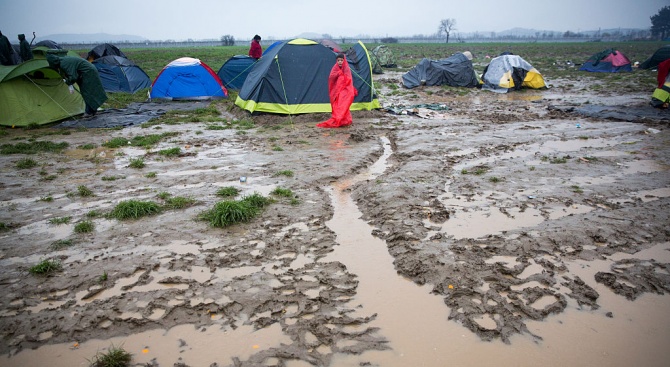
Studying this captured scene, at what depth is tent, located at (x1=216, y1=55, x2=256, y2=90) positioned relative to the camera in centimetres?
1617

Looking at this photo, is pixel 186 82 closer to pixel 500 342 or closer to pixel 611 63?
pixel 500 342

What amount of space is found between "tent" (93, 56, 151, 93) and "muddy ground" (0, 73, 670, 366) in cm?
803

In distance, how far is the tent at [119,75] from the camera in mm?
15844

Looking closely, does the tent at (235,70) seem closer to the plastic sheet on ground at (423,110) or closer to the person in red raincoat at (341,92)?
the plastic sheet on ground at (423,110)

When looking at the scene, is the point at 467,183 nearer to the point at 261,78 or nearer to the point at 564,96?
the point at 261,78

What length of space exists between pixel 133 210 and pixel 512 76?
18176mm

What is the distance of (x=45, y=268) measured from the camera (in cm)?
397

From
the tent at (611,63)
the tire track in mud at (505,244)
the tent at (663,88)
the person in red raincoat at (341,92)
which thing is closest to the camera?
the tire track in mud at (505,244)

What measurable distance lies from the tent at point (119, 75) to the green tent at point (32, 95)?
18.2 feet

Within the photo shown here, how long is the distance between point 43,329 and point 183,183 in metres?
3.44

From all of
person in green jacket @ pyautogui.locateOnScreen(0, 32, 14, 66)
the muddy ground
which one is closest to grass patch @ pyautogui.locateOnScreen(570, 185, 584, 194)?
the muddy ground

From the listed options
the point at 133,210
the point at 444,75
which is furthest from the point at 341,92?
the point at 444,75

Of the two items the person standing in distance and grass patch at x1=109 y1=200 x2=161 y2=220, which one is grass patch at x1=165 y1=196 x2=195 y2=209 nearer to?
grass patch at x1=109 y1=200 x2=161 y2=220

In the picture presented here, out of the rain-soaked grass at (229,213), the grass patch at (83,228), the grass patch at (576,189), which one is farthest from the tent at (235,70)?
the grass patch at (576,189)
